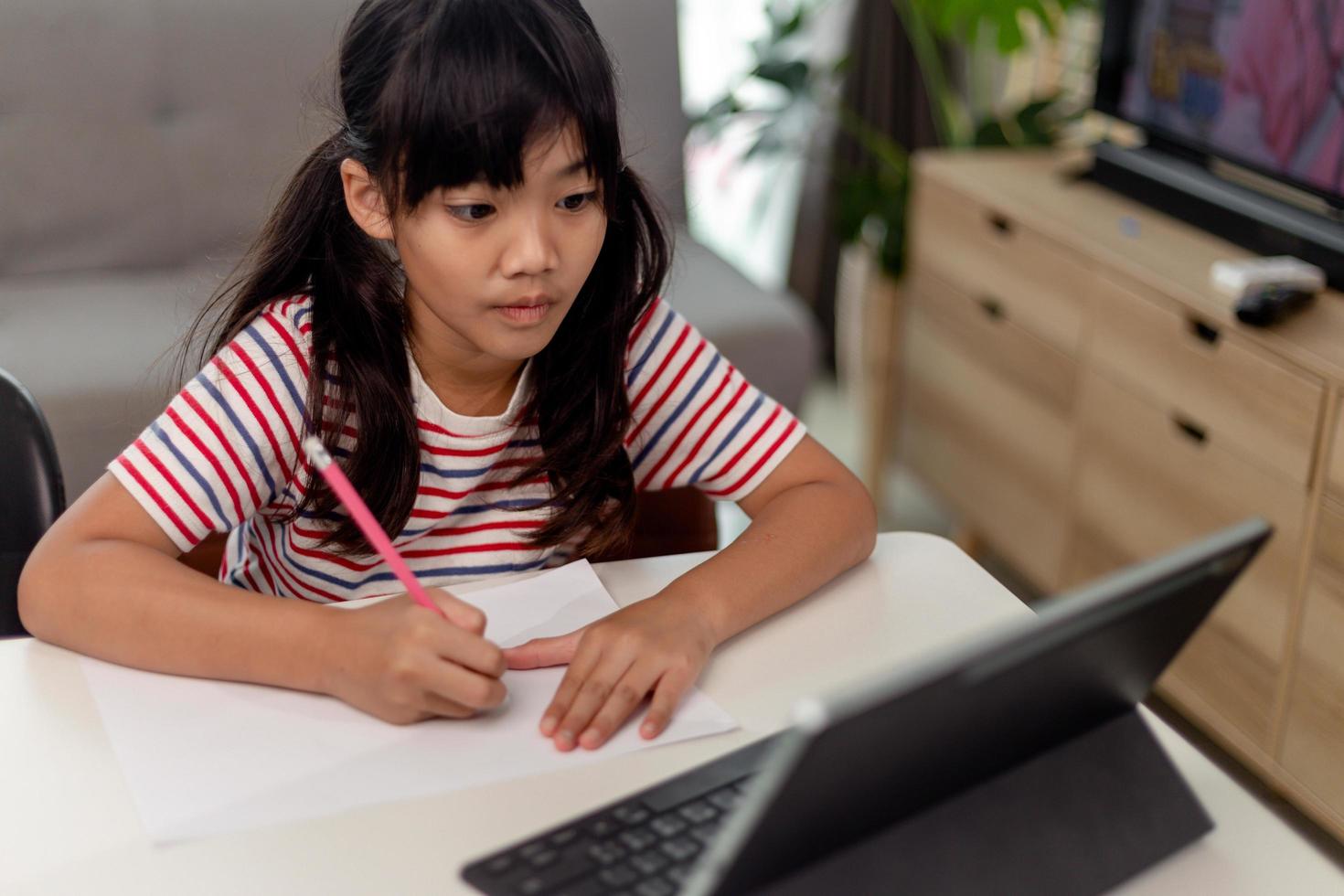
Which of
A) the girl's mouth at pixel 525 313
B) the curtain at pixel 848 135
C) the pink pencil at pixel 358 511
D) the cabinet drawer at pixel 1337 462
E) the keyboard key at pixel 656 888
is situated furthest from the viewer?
the curtain at pixel 848 135

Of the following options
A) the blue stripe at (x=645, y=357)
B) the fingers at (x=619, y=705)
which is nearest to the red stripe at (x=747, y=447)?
the blue stripe at (x=645, y=357)

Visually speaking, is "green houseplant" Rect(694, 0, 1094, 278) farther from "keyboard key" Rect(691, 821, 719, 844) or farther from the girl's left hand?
"keyboard key" Rect(691, 821, 719, 844)

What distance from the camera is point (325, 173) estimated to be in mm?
1094

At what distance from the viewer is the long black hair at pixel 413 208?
3.05 feet

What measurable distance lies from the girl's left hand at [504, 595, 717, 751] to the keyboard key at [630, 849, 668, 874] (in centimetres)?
13

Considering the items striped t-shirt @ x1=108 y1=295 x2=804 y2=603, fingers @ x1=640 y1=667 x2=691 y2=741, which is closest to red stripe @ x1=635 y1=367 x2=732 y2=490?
striped t-shirt @ x1=108 y1=295 x2=804 y2=603

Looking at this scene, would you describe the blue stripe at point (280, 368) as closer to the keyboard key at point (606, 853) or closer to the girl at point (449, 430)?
the girl at point (449, 430)

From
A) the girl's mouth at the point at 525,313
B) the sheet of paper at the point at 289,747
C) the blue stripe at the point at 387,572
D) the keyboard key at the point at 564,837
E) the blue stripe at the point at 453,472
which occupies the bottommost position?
the blue stripe at the point at 387,572

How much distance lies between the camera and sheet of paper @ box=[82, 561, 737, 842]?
2.40 feet

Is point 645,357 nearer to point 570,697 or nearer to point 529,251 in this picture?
point 529,251

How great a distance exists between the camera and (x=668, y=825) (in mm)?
693

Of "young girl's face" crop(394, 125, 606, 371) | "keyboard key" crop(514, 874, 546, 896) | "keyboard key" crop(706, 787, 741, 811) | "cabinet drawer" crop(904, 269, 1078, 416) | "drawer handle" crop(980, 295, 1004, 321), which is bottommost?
"cabinet drawer" crop(904, 269, 1078, 416)

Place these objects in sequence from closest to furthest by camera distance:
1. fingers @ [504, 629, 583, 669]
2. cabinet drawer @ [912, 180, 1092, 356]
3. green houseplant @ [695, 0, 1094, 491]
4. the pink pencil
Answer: the pink pencil → fingers @ [504, 629, 583, 669] → cabinet drawer @ [912, 180, 1092, 356] → green houseplant @ [695, 0, 1094, 491]

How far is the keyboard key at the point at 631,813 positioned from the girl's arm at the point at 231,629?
0.12m
